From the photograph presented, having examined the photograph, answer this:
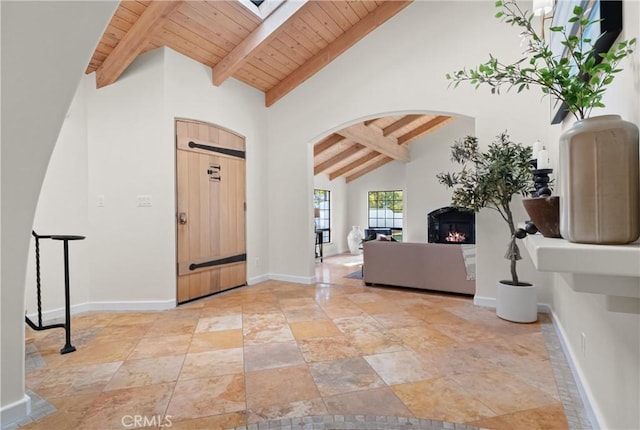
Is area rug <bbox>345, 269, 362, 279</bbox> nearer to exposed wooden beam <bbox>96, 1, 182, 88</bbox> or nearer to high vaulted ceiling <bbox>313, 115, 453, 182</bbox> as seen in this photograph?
high vaulted ceiling <bbox>313, 115, 453, 182</bbox>

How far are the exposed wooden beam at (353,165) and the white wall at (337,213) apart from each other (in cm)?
19

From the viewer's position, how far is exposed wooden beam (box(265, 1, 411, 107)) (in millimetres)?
4125

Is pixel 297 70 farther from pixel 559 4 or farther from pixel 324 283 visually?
pixel 559 4

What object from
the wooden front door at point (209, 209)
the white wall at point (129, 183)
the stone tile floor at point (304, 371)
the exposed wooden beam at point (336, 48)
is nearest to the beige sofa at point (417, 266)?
the stone tile floor at point (304, 371)

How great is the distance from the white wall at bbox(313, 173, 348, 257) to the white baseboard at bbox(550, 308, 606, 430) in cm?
632

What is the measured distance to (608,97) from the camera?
1.37 meters

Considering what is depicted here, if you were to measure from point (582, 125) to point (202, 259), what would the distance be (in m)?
3.94

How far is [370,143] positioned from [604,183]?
19.2ft

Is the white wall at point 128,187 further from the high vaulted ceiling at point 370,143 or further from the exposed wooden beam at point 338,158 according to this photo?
the exposed wooden beam at point 338,158

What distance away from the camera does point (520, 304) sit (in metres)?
3.13

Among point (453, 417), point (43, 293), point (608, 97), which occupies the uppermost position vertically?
point (608, 97)

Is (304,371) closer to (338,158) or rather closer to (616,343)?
(616,343)

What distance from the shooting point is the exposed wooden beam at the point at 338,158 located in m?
7.58

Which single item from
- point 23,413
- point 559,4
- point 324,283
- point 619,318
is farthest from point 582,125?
point 324,283
